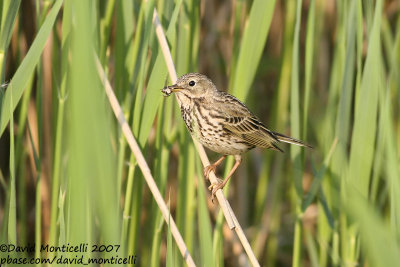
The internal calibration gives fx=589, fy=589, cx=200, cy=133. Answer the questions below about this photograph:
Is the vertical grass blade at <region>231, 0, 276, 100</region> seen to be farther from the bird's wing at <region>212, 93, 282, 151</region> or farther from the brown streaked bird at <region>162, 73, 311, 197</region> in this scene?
the bird's wing at <region>212, 93, 282, 151</region>

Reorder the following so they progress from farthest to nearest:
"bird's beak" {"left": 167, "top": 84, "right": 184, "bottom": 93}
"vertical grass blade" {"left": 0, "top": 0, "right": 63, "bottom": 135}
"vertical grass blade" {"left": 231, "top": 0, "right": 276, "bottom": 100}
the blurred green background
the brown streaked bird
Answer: the brown streaked bird
"bird's beak" {"left": 167, "top": 84, "right": 184, "bottom": 93}
"vertical grass blade" {"left": 231, "top": 0, "right": 276, "bottom": 100}
"vertical grass blade" {"left": 0, "top": 0, "right": 63, "bottom": 135}
the blurred green background

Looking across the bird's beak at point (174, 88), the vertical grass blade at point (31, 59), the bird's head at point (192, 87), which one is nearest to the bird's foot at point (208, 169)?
the bird's head at point (192, 87)

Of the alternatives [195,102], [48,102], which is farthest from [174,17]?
[48,102]

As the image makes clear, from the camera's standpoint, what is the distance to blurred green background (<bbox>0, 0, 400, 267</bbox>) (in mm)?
1439

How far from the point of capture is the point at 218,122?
332 centimetres

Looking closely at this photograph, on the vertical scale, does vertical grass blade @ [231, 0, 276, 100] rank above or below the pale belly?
above

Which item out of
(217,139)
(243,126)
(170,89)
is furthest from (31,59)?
(243,126)

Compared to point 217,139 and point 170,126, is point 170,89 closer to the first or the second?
point 170,126

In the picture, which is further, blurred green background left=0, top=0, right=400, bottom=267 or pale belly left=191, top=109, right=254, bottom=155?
pale belly left=191, top=109, right=254, bottom=155

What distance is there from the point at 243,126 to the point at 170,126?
52 cm

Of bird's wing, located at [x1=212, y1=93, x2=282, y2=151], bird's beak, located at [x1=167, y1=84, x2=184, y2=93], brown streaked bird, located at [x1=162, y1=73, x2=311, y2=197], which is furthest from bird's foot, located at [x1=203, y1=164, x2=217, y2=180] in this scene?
bird's beak, located at [x1=167, y1=84, x2=184, y2=93]

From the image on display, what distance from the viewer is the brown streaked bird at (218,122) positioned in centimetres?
315

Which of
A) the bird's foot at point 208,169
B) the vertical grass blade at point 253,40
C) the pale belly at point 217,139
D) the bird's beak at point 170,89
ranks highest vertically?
the vertical grass blade at point 253,40

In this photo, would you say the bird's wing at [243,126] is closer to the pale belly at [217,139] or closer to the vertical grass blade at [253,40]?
the pale belly at [217,139]
